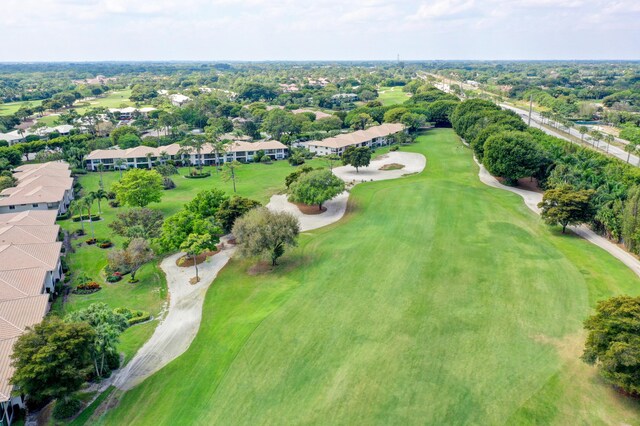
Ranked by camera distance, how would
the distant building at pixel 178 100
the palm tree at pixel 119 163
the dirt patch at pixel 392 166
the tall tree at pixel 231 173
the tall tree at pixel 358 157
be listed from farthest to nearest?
the distant building at pixel 178 100, the palm tree at pixel 119 163, the dirt patch at pixel 392 166, the tall tree at pixel 358 157, the tall tree at pixel 231 173

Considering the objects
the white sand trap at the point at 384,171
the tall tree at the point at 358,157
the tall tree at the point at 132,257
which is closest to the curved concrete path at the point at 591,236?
the white sand trap at the point at 384,171

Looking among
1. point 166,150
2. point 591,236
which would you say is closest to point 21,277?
point 166,150

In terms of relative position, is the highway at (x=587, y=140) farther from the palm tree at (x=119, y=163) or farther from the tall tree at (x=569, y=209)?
the palm tree at (x=119, y=163)

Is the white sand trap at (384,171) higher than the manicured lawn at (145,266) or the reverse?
higher

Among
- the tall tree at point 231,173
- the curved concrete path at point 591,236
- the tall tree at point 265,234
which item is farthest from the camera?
the tall tree at point 231,173

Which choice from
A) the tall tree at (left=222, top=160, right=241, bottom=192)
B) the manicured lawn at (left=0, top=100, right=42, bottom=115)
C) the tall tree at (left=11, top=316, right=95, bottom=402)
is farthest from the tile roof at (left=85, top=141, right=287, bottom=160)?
the manicured lawn at (left=0, top=100, right=42, bottom=115)

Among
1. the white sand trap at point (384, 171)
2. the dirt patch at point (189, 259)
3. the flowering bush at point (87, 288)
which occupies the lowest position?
the flowering bush at point (87, 288)

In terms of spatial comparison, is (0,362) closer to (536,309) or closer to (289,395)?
(289,395)
